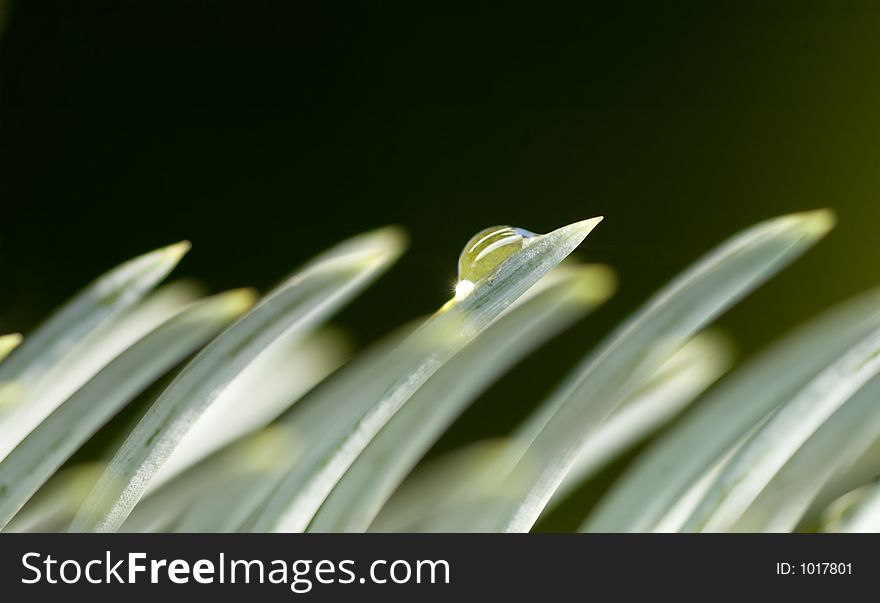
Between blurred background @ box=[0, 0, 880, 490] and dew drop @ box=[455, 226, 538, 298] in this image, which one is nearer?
dew drop @ box=[455, 226, 538, 298]

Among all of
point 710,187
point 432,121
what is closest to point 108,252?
point 432,121

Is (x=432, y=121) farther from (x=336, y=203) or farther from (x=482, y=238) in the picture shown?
(x=482, y=238)

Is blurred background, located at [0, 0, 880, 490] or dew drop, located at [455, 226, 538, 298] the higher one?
blurred background, located at [0, 0, 880, 490]

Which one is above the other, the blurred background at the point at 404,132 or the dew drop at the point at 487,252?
the blurred background at the point at 404,132

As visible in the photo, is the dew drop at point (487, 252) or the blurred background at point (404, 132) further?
the blurred background at point (404, 132)
